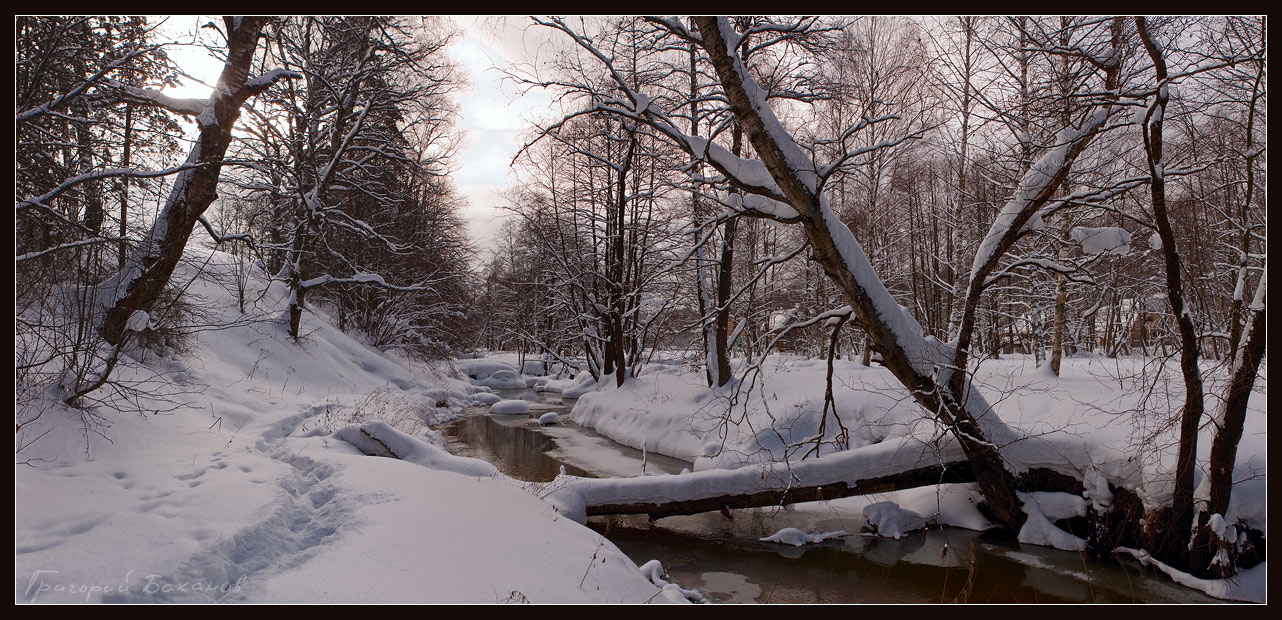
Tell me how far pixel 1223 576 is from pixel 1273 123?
3923 millimetres

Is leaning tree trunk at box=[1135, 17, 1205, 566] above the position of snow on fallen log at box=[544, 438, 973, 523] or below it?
above

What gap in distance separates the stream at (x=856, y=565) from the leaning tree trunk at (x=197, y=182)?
549cm

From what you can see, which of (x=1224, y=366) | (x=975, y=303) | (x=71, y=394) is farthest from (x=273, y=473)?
(x=1224, y=366)

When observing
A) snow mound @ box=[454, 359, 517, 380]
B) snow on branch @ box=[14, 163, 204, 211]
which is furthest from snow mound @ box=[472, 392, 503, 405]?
snow on branch @ box=[14, 163, 204, 211]

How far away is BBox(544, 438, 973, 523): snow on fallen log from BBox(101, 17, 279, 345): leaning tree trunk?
4.77m

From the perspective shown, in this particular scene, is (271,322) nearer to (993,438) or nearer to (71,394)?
(71,394)

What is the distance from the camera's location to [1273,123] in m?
4.71

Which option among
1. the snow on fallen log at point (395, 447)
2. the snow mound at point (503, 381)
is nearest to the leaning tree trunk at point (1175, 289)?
the snow on fallen log at point (395, 447)

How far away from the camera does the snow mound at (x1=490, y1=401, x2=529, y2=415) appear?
18.5m

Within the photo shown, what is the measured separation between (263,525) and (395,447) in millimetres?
3659

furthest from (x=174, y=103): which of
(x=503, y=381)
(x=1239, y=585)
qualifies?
(x=503, y=381)

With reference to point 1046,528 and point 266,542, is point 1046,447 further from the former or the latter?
point 266,542

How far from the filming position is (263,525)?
420cm

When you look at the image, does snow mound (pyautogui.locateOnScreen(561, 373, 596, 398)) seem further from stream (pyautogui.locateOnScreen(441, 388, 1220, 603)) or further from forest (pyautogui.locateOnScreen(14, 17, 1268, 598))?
stream (pyautogui.locateOnScreen(441, 388, 1220, 603))
